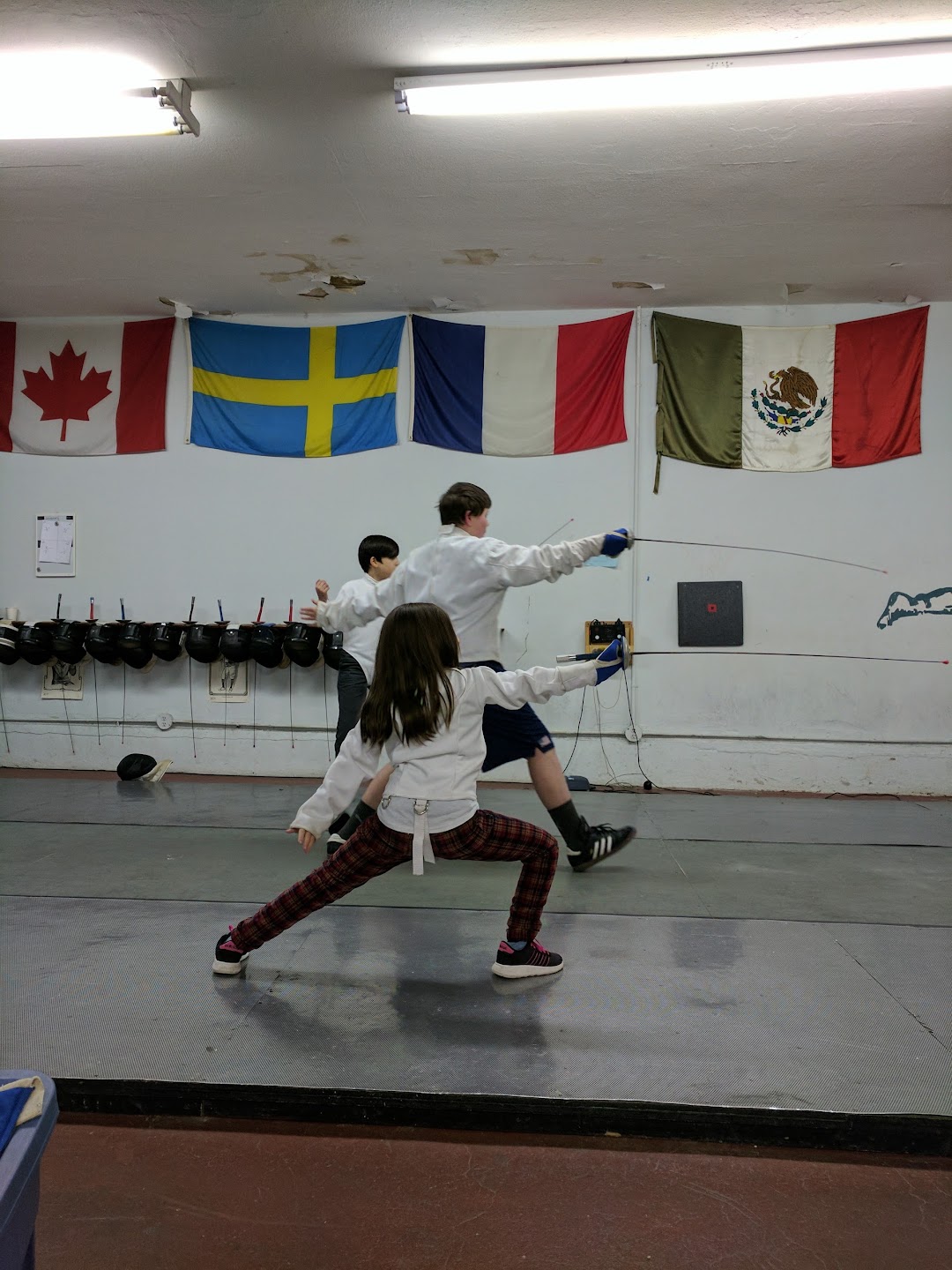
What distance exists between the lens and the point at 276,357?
675 cm

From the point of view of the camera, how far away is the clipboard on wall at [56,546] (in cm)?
693

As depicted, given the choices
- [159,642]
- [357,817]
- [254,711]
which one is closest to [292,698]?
[254,711]

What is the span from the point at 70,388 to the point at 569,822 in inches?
206

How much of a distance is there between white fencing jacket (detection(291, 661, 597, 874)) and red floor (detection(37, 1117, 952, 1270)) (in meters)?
0.75

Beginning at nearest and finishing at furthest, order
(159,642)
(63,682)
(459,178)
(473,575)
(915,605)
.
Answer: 1. (473,575)
2. (459,178)
3. (915,605)
4. (159,642)
5. (63,682)

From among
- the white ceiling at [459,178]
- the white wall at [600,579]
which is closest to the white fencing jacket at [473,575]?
the white ceiling at [459,178]

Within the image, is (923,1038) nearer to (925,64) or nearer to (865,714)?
(925,64)

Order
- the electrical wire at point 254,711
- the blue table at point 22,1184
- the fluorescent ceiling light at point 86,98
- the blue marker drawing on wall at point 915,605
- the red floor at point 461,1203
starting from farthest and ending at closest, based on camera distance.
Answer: the electrical wire at point 254,711 → the blue marker drawing on wall at point 915,605 → the fluorescent ceiling light at point 86,98 → the red floor at point 461,1203 → the blue table at point 22,1184

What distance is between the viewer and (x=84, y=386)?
22.7 ft

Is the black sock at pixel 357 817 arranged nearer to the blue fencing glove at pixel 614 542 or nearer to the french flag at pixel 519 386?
the blue fencing glove at pixel 614 542

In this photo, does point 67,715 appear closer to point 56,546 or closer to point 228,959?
point 56,546

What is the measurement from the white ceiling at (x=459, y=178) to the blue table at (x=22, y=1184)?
367cm

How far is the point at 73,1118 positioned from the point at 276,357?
5598 millimetres

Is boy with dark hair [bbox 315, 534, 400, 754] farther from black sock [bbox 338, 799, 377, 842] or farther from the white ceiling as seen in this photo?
the white ceiling
